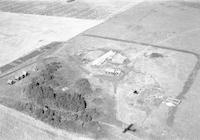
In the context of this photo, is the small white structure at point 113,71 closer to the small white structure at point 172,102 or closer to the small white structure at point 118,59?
the small white structure at point 118,59

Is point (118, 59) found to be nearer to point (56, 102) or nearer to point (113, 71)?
point (113, 71)

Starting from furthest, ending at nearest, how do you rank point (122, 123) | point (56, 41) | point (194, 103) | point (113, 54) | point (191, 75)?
point (56, 41)
point (113, 54)
point (191, 75)
point (194, 103)
point (122, 123)

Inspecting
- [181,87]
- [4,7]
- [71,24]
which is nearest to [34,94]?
[181,87]

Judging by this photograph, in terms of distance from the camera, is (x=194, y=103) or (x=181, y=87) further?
(x=181, y=87)

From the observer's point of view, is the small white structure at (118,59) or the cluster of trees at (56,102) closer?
the cluster of trees at (56,102)

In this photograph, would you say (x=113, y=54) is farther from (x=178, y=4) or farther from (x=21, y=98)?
(x=178, y=4)

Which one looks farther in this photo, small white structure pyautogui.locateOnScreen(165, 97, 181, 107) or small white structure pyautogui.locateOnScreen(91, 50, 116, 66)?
small white structure pyautogui.locateOnScreen(91, 50, 116, 66)

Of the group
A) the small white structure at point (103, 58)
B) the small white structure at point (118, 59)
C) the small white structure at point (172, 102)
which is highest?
the small white structure at point (172, 102)

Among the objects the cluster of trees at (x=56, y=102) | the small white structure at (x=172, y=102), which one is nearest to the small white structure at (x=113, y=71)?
the cluster of trees at (x=56, y=102)

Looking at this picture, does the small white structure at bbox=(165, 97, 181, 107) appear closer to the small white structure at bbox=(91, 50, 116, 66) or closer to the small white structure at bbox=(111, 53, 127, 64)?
the small white structure at bbox=(111, 53, 127, 64)

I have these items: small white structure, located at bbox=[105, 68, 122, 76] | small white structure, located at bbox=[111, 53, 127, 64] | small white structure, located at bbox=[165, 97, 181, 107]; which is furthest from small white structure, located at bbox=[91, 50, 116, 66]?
small white structure, located at bbox=[165, 97, 181, 107]

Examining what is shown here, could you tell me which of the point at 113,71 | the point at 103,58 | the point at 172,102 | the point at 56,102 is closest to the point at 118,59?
the point at 103,58
